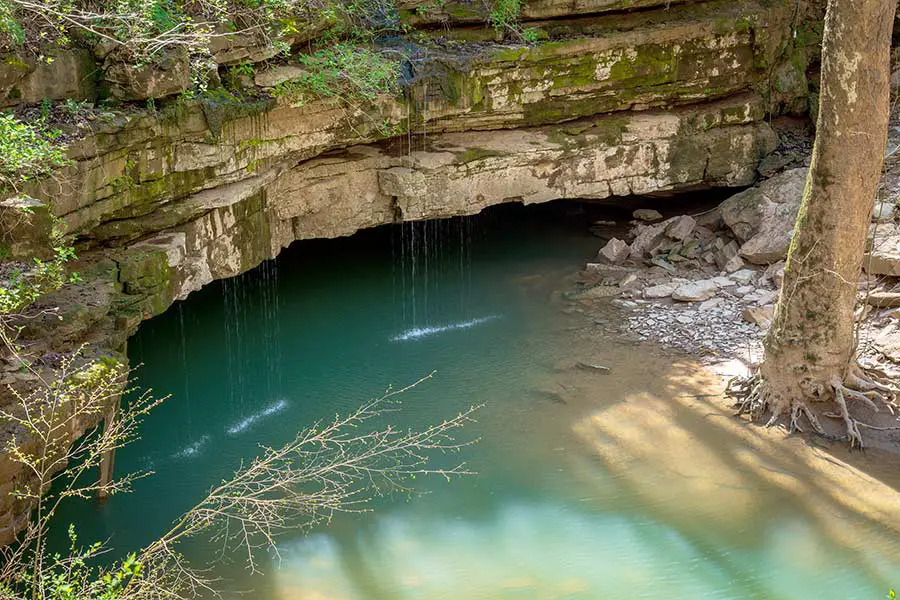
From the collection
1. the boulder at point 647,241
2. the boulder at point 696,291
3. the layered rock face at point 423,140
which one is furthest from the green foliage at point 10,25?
the boulder at point 647,241

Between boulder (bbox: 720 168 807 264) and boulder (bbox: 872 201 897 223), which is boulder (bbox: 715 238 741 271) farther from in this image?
boulder (bbox: 872 201 897 223)

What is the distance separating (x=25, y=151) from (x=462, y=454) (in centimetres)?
442

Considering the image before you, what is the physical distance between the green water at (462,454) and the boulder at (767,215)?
224 cm

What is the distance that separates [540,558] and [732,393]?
121 inches

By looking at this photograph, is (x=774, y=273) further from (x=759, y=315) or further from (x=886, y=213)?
(x=886, y=213)

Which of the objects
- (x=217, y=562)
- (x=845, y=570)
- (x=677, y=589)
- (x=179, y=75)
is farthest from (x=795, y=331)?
(x=179, y=75)

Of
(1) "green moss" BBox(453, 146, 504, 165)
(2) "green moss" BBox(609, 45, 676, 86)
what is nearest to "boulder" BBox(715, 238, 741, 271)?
(2) "green moss" BBox(609, 45, 676, 86)

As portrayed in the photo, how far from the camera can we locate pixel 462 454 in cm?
830

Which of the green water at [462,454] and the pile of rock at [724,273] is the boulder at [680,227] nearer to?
the pile of rock at [724,273]

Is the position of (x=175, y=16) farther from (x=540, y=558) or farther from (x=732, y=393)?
(x=732, y=393)

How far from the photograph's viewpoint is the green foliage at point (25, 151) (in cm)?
595

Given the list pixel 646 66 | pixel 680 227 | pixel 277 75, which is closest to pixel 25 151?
pixel 277 75

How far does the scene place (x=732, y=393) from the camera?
8961mm

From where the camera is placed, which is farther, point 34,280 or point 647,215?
point 647,215
